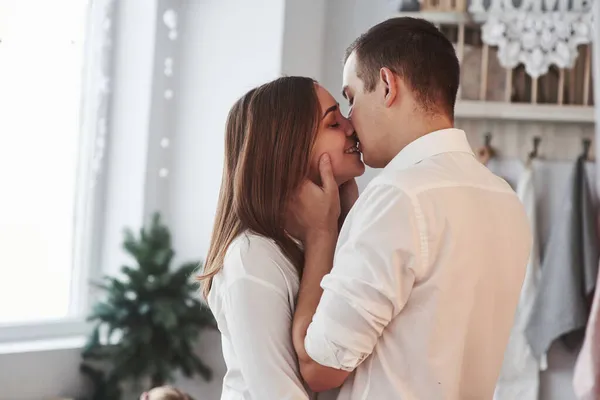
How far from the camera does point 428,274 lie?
123 cm

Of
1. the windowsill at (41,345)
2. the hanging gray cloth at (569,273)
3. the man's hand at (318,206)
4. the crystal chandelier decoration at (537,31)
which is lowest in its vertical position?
the windowsill at (41,345)

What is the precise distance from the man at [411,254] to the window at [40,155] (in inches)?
75.0

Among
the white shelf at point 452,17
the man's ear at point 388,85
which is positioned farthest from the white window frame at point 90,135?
the man's ear at point 388,85

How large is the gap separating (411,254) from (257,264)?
0.30 m

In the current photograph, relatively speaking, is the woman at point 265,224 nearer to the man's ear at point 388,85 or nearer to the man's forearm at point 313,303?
the man's forearm at point 313,303

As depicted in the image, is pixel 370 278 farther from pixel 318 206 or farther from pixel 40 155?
pixel 40 155

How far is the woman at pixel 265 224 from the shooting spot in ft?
4.41

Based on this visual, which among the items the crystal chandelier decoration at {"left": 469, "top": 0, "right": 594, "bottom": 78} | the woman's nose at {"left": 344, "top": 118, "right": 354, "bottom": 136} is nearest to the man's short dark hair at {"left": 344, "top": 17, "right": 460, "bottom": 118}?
the woman's nose at {"left": 344, "top": 118, "right": 354, "bottom": 136}

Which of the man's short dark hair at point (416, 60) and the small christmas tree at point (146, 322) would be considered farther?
the small christmas tree at point (146, 322)

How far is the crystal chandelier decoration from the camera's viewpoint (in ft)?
9.51

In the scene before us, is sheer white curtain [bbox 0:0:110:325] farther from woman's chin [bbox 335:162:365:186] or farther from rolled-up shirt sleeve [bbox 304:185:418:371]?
rolled-up shirt sleeve [bbox 304:185:418:371]

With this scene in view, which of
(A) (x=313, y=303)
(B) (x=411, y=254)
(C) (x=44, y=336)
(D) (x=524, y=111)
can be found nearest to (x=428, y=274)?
(B) (x=411, y=254)

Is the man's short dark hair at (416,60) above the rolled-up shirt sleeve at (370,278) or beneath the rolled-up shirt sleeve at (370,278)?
above

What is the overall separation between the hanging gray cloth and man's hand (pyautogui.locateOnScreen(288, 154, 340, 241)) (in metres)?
1.63
